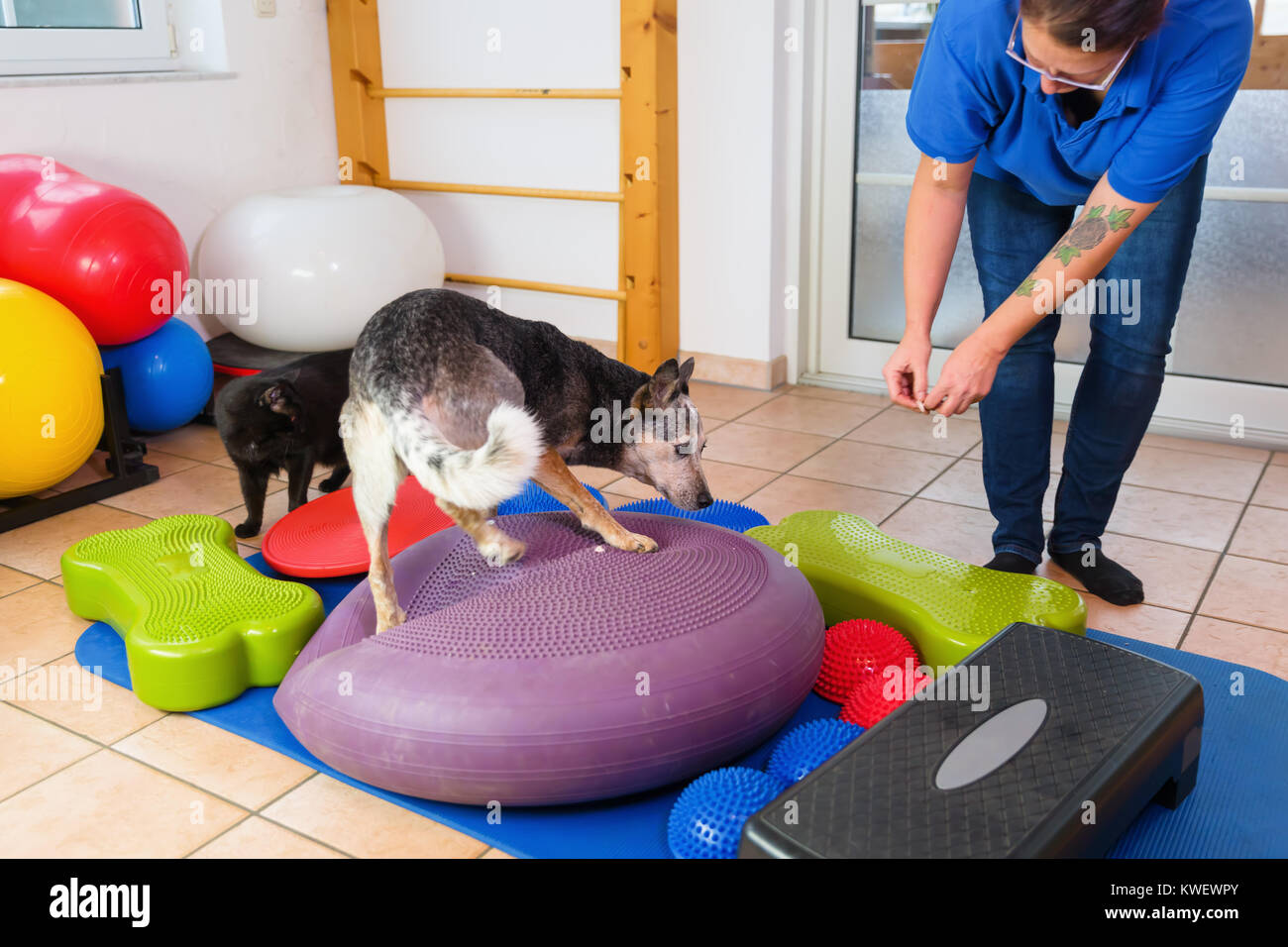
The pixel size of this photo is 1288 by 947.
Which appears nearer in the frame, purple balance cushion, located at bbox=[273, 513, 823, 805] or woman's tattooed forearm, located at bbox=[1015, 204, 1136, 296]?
purple balance cushion, located at bbox=[273, 513, 823, 805]

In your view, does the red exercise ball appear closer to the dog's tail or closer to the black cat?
the black cat

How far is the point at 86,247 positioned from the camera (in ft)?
9.50

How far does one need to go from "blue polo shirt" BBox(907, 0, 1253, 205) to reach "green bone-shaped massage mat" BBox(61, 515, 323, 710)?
1.46 meters

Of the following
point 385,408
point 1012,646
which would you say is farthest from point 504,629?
point 1012,646

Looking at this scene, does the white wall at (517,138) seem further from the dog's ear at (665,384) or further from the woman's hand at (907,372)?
the woman's hand at (907,372)

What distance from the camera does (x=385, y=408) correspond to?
1844 millimetres

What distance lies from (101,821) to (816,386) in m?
2.91

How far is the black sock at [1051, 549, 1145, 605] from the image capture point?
234cm

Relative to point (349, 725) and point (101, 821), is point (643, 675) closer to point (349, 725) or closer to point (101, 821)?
point (349, 725)

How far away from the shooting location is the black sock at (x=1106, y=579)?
2336 millimetres

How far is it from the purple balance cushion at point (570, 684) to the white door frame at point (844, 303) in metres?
2.07

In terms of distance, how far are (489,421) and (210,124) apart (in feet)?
9.47

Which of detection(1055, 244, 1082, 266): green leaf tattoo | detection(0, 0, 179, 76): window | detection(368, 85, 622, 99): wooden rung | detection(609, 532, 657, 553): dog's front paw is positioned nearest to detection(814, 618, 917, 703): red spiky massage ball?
detection(609, 532, 657, 553): dog's front paw

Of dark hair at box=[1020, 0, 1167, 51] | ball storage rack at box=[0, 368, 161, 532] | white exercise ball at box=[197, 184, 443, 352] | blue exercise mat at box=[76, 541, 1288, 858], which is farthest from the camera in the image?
white exercise ball at box=[197, 184, 443, 352]
